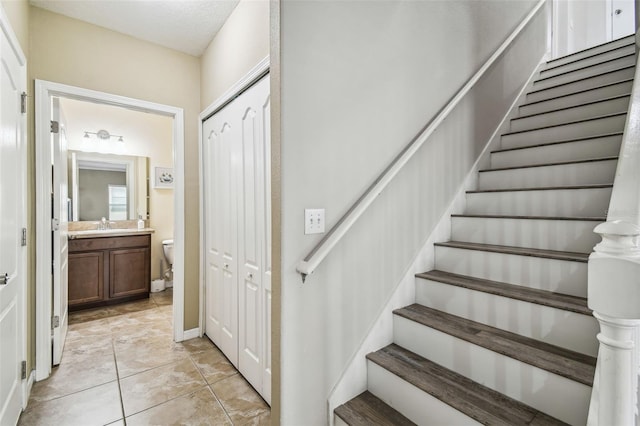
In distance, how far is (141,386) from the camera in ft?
6.84

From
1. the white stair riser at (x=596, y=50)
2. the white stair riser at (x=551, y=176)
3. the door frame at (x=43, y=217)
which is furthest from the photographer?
the white stair riser at (x=596, y=50)

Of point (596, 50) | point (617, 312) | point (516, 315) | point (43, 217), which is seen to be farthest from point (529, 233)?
point (43, 217)

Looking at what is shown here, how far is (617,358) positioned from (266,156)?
1.79 metres

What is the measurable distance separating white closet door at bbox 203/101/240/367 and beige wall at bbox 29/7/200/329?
16cm

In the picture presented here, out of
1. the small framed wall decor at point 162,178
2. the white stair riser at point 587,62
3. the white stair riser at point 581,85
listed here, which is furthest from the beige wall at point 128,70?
the white stair riser at point 587,62

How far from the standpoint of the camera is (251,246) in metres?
2.10

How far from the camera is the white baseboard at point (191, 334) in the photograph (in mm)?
2822

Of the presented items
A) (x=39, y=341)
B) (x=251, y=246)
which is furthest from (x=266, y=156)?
(x=39, y=341)

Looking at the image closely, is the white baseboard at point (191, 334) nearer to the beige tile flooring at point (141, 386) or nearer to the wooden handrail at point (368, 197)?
the beige tile flooring at point (141, 386)

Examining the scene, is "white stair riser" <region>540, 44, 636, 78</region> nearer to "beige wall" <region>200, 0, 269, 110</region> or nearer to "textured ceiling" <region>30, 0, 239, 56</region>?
"beige wall" <region>200, 0, 269, 110</region>

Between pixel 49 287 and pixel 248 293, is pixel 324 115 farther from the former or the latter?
pixel 49 287

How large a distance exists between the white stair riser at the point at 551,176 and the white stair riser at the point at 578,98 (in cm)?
95

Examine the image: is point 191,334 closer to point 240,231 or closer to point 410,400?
point 240,231

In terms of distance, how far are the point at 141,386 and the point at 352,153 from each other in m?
2.17
